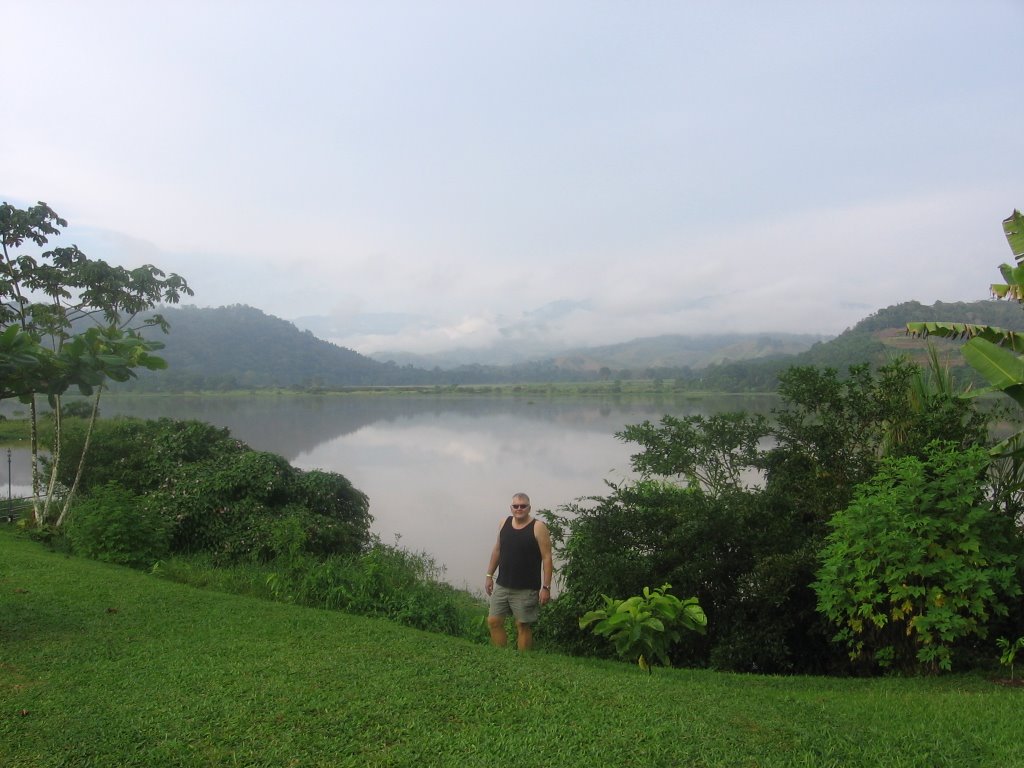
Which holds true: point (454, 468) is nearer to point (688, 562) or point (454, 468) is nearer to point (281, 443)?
point (281, 443)

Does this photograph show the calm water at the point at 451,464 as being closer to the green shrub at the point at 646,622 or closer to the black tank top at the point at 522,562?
the black tank top at the point at 522,562

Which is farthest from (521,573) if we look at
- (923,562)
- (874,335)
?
(874,335)

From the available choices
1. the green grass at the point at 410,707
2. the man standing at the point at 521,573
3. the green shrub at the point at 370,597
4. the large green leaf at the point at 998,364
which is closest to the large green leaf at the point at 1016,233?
the large green leaf at the point at 998,364

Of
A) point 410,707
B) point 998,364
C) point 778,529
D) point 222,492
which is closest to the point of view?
point 410,707

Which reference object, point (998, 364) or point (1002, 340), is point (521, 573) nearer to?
point (998, 364)

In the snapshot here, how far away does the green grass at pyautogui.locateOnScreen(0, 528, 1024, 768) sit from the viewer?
3088mm

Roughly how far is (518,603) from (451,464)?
19871 millimetres

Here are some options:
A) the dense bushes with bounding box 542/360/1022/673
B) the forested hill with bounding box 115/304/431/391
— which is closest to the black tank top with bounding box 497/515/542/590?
the dense bushes with bounding box 542/360/1022/673

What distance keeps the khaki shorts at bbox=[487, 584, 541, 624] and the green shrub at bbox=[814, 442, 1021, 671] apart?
2.17m

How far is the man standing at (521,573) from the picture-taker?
5.74 m

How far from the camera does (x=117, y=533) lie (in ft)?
28.1

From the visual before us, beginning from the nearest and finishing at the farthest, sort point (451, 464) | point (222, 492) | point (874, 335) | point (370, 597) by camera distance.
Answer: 1. point (370, 597)
2. point (222, 492)
3. point (451, 464)
4. point (874, 335)

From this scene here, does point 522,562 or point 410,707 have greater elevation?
point 522,562

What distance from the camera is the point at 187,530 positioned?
10.2 meters
